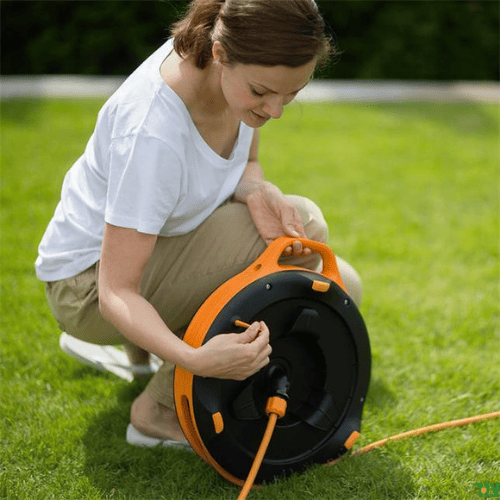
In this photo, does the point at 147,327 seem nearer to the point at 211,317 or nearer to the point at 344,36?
the point at 211,317

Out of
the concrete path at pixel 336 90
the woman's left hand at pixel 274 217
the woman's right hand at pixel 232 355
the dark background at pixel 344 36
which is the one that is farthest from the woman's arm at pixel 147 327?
the dark background at pixel 344 36

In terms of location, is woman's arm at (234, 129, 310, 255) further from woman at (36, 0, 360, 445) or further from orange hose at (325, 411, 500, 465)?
orange hose at (325, 411, 500, 465)

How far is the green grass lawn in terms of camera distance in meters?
1.74

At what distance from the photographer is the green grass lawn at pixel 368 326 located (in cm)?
174

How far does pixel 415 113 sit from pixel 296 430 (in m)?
4.07

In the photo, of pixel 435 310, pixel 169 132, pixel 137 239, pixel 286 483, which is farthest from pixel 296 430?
pixel 435 310

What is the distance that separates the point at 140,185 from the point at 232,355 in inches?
14.8

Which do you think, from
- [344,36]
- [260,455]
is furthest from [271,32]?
[344,36]

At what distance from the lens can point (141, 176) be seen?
1528mm

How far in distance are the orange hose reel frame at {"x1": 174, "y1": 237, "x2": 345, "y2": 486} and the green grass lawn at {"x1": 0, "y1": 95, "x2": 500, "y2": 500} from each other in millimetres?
133

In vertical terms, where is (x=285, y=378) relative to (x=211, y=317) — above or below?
below

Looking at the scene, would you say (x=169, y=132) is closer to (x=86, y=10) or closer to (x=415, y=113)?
(x=415, y=113)

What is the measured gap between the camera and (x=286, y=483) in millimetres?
1711

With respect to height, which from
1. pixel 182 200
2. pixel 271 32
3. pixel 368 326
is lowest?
pixel 368 326
